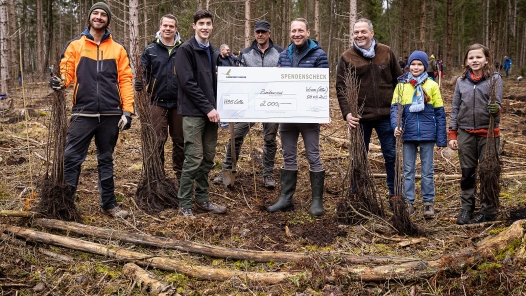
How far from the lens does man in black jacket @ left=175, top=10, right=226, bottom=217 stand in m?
4.34

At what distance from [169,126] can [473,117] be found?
347 centimetres

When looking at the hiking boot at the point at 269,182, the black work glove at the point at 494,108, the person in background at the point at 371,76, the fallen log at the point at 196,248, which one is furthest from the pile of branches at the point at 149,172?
the black work glove at the point at 494,108

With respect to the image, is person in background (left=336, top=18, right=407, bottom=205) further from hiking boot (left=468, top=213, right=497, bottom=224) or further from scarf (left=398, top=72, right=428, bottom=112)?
hiking boot (left=468, top=213, right=497, bottom=224)

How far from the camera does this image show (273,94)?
4.75 m

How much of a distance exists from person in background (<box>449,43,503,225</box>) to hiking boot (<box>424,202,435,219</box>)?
27 centimetres

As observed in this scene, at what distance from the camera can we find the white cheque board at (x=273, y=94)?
15.2 ft

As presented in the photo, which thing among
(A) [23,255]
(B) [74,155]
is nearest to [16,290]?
(A) [23,255]

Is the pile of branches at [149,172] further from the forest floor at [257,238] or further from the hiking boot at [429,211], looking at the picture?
the hiking boot at [429,211]

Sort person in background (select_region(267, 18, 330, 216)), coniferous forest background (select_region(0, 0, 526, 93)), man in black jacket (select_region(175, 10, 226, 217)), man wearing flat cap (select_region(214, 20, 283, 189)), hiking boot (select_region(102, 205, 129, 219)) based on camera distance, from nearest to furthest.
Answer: man in black jacket (select_region(175, 10, 226, 217)) → hiking boot (select_region(102, 205, 129, 219)) → person in background (select_region(267, 18, 330, 216)) → man wearing flat cap (select_region(214, 20, 283, 189)) → coniferous forest background (select_region(0, 0, 526, 93))

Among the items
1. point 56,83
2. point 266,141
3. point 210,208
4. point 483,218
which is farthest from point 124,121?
point 483,218

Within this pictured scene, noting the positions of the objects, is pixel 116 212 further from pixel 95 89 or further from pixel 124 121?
pixel 95 89

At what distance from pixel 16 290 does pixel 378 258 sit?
2.71 m

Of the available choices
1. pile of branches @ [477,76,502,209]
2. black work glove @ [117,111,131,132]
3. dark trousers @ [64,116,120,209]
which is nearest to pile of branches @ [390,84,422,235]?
pile of branches @ [477,76,502,209]

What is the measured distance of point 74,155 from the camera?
14.0ft
